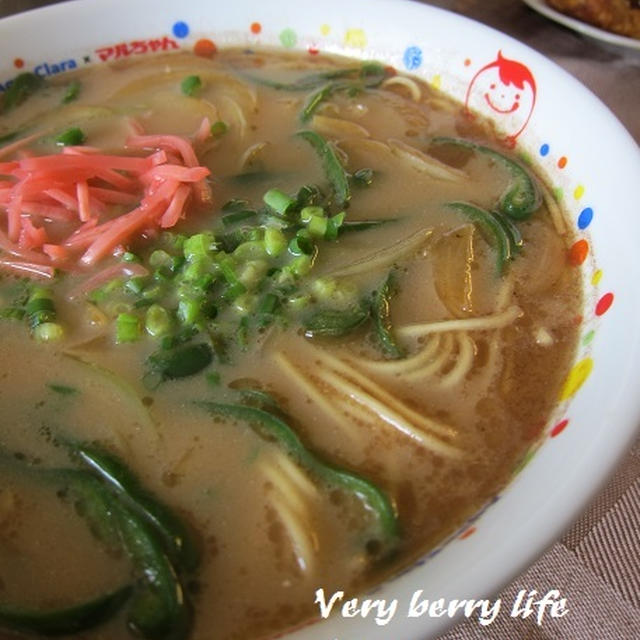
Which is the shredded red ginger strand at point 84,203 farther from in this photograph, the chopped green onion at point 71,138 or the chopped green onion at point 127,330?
the chopped green onion at point 127,330

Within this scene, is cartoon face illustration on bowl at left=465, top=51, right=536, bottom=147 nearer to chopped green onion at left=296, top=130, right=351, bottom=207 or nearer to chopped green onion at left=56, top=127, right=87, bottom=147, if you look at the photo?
chopped green onion at left=296, top=130, right=351, bottom=207

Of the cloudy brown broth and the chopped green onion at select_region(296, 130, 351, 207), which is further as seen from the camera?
the chopped green onion at select_region(296, 130, 351, 207)

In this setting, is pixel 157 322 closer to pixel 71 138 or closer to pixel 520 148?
pixel 71 138

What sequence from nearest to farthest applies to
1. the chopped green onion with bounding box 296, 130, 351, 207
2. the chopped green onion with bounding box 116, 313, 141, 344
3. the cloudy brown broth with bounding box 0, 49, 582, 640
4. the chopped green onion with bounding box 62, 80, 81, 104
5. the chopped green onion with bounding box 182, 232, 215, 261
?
1. the cloudy brown broth with bounding box 0, 49, 582, 640
2. the chopped green onion with bounding box 116, 313, 141, 344
3. the chopped green onion with bounding box 182, 232, 215, 261
4. the chopped green onion with bounding box 296, 130, 351, 207
5. the chopped green onion with bounding box 62, 80, 81, 104

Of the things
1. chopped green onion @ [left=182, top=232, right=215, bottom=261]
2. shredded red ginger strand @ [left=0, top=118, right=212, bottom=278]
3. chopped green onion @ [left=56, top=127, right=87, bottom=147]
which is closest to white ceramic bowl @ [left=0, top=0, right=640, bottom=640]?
chopped green onion @ [left=56, top=127, right=87, bottom=147]

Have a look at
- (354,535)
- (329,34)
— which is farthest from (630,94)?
(354,535)

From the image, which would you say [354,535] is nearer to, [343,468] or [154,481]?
[343,468]

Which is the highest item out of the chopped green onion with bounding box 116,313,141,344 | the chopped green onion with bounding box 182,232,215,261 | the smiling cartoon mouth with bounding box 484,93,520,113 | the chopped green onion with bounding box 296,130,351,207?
the smiling cartoon mouth with bounding box 484,93,520,113

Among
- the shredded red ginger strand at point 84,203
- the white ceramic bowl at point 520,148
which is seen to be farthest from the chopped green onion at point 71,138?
the white ceramic bowl at point 520,148
